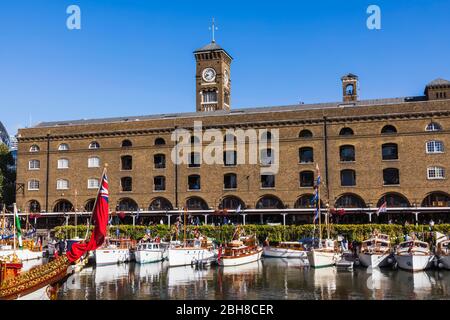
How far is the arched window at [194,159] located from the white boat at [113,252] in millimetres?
15569

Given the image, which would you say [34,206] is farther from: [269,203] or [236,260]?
[236,260]

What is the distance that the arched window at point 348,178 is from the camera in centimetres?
5888

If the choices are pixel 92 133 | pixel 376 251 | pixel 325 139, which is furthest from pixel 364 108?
pixel 92 133

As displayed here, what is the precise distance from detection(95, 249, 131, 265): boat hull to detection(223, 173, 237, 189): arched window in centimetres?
1688

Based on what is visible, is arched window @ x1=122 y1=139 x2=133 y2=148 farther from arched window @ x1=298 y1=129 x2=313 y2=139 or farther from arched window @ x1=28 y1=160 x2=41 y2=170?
arched window @ x1=298 y1=129 x2=313 y2=139

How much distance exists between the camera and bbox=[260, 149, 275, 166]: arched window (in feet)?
203

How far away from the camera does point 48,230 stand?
67.9 m

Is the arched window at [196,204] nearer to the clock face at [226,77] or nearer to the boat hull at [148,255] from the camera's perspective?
the boat hull at [148,255]

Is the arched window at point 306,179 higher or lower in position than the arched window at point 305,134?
lower

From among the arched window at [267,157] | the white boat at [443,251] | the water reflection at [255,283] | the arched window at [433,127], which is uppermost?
the arched window at [433,127]

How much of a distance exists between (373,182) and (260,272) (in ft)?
74.0

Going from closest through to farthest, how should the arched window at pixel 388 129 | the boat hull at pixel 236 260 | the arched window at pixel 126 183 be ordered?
the boat hull at pixel 236 260 < the arched window at pixel 388 129 < the arched window at pixel 126 183

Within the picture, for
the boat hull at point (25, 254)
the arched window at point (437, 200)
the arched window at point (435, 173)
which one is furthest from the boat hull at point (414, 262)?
the boat hull at point (25, 254)

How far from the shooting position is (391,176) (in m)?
57.9
